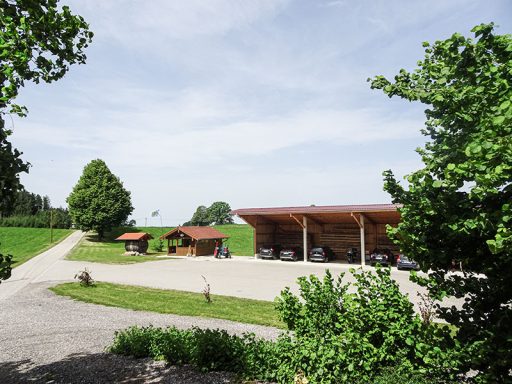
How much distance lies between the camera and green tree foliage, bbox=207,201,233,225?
12288cm

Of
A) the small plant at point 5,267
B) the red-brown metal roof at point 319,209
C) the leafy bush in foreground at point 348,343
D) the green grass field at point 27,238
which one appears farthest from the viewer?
the green grass field at point 27,238

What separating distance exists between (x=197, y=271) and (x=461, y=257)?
24.2 metres

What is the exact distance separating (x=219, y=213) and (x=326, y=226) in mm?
89333

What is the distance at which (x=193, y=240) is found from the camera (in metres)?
40.6

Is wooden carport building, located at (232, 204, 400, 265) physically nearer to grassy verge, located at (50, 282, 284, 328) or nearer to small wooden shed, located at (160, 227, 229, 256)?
small wooden shed, located at (160, 227, 229, 256)

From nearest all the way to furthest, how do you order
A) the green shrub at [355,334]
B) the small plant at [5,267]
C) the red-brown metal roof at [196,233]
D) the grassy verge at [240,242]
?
the small plant at [5,267] < the green shrub at [355,334] < the red-brown metal roof at [196,233] < the grassy verge at [240,242]

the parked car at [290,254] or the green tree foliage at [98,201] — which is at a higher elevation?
the green tree foliage at [98,201]

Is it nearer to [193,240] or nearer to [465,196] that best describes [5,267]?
[465,196]

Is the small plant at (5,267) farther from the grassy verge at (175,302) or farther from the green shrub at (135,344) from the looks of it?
the grassy verge at (175,302)

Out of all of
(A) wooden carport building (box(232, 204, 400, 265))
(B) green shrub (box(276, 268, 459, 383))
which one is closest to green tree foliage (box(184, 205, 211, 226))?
(A) wooden carport building (box(232, 204, 400, 265))

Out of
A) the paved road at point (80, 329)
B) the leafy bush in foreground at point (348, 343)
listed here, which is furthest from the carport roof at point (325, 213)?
the leafy bush in foreground at point (348, 343)

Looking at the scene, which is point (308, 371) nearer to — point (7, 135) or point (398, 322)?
point (398, 322)

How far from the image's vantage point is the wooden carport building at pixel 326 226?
3029 centimetres

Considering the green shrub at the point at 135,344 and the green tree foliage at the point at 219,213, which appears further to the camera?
the green tree foliage at the point at 219,213
